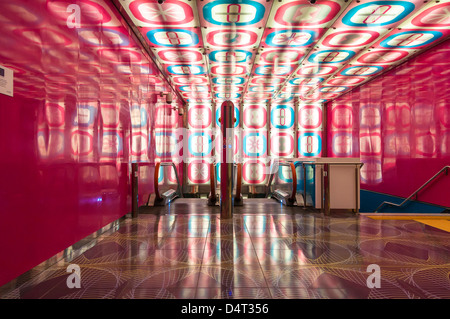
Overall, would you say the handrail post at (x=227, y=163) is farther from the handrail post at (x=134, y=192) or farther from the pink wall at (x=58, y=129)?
the pink wall at (x=58, y=129)

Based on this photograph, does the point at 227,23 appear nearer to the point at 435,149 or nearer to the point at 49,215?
the point at 49,215

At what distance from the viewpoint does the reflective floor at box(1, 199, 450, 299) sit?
2145 mm

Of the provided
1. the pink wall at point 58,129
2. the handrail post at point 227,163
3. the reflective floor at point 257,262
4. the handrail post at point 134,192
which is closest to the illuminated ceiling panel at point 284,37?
the pink wall at point 58,129

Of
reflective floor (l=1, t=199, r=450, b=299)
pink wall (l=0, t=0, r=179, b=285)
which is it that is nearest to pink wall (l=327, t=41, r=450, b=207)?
reflective floor (l=1, t=199, r=450, b=299)

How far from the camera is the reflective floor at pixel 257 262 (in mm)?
2145

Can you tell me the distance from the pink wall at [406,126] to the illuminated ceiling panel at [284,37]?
0.51 metres

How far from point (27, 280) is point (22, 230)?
0.44 meters

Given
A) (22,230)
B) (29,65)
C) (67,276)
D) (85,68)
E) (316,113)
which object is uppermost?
(316,113)

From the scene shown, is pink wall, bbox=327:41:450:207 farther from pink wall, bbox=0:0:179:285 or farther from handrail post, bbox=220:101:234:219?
pink wall, bbox=0:0:179:285

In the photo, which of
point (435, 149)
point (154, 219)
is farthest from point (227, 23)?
point (435, 149)

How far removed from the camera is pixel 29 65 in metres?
2.49

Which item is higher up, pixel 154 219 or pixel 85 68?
pixel 85 68

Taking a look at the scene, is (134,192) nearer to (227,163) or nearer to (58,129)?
(227,163)

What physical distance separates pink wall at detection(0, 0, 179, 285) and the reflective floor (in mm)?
397
